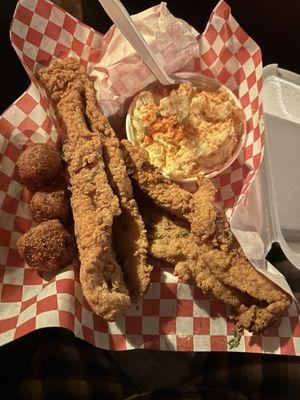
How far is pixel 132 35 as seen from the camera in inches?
66.5

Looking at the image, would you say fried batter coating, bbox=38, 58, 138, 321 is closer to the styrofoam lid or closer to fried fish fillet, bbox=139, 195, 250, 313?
fried fish fillet, bbox=139, 195, 250, 313

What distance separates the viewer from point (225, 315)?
71.4 inches

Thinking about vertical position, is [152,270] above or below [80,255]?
below

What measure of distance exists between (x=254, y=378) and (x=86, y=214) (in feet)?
2.92

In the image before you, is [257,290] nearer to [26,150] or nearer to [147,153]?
[147,153]

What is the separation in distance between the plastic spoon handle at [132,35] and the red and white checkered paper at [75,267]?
25 centimetres

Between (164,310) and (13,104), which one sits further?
(13,104)

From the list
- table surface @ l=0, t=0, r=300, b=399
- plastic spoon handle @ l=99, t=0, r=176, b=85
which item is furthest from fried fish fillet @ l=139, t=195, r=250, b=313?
plastic spoon handle @ l=99, t=0, r=176, b=85

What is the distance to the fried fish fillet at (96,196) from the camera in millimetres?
1599

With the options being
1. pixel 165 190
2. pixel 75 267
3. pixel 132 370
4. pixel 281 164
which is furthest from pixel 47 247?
pixel 281 164

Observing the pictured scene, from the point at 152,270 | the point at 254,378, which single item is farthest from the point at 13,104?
the point at 254,378

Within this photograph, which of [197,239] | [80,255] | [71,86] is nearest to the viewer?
[80,255]

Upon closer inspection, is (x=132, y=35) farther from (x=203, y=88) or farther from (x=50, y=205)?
(x=50, y=205)

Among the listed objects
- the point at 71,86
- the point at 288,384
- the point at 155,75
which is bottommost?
the point at 288,384
